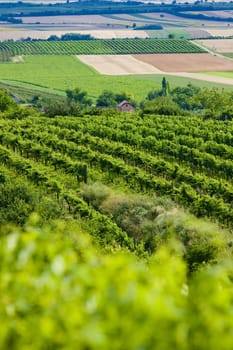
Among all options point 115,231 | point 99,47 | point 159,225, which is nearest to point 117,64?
point 99,47

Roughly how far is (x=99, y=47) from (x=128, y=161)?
11766 cm

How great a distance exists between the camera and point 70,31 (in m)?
190

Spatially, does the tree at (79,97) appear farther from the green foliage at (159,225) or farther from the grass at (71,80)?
the green foliage at (159,225)

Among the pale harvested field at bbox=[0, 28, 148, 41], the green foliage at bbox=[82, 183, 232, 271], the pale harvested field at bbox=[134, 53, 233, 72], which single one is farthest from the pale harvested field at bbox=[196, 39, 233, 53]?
the green foliage at bbox=[82, 183, 232, 271]

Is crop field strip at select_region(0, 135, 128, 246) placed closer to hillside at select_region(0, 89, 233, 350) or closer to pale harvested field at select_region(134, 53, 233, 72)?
hillside at select_region(0, 89, 233, 350)

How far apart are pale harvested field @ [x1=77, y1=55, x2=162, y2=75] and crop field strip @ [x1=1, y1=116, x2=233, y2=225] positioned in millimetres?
74297

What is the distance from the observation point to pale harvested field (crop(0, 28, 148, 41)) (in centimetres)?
17888

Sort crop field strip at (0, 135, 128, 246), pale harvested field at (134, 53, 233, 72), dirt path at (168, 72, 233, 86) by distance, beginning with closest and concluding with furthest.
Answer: crop field strip at (0, 135, 128, 246) → dirt path at (168, 72, 233, 86) → pale harvested field at (134, 53, 233, 72)

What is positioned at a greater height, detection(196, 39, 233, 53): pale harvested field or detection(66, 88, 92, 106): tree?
detection(66, 88, 92, 106): tree

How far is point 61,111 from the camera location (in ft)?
214

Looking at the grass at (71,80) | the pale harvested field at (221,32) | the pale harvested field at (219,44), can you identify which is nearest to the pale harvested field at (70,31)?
the pale harvested field at (221,32)

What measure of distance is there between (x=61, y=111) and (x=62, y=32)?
12895cm

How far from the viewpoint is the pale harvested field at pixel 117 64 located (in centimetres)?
12782

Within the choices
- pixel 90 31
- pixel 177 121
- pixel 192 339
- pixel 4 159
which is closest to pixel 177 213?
pixel 4 159
